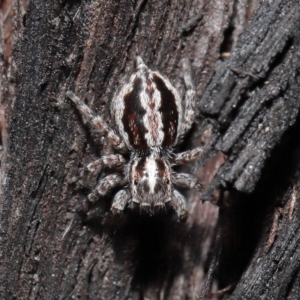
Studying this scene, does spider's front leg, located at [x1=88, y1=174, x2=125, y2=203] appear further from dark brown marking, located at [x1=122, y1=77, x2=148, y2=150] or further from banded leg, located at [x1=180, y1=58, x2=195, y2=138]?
banded leg, located at [x1=180, y1=58, x2=195, y2=138]

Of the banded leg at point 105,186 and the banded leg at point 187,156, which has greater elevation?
the banded leg at point 187,156

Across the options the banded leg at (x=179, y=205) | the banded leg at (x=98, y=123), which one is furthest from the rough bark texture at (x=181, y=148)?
the banded leg at (x=179, y=205)

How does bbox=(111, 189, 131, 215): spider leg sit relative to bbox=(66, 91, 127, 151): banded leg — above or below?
below

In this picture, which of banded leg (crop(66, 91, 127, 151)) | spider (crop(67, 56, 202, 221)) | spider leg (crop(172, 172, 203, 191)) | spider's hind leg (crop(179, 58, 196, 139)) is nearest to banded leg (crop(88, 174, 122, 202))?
spider (crop(67, 56, 202, 221))

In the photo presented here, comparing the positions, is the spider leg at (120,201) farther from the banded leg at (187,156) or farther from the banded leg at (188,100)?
the banded leg at (188,100)

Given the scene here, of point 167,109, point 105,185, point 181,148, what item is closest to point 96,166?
point 105,185
